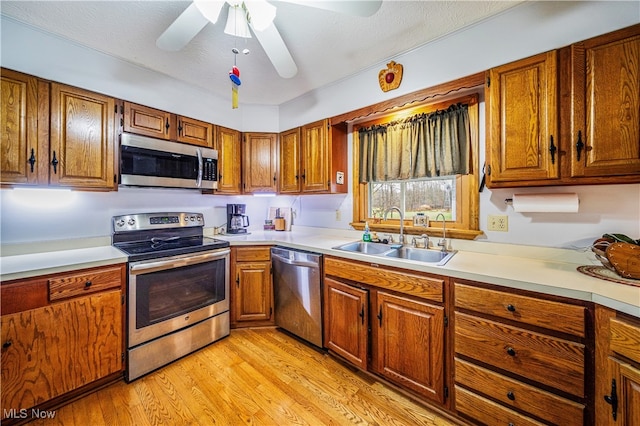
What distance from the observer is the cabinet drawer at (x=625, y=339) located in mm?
946

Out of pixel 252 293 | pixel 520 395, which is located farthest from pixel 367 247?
pixel 520 395

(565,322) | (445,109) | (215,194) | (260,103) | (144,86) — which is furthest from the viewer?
(260,103)

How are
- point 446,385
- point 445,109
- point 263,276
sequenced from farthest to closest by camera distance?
1. point 263,276
2. point 445,109
3. point 446,385

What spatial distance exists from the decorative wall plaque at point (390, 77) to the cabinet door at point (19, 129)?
2.53m

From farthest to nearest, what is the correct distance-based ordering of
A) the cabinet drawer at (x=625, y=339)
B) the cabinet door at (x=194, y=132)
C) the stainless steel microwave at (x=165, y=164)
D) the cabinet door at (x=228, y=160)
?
the cabinet door at (x=228, y=160), the cabinet door at (x=194, y=132), the stainless steel microwave at (x=165, y=164), the cabinet drawer at (x=625, y=339)

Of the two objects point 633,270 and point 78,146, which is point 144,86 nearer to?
point 78,146

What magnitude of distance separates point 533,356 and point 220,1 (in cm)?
230

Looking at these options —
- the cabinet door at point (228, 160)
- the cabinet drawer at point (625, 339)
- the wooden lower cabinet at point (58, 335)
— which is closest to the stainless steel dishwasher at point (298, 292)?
the cabinet door at point (228, 160)

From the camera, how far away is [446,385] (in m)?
1.46

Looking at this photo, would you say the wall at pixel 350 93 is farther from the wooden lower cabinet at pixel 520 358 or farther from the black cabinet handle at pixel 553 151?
the wooden lower cabinet at pixel 520 358

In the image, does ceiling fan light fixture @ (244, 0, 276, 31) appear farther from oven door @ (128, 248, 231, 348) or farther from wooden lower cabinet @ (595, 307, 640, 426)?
wooden lower cabinet @ (595, 307, 640, 426)

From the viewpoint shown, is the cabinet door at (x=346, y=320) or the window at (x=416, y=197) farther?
the window at (x=416, y=197)

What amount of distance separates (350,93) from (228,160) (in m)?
1.50

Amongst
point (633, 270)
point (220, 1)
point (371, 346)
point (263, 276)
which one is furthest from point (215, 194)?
point (633, 270)
